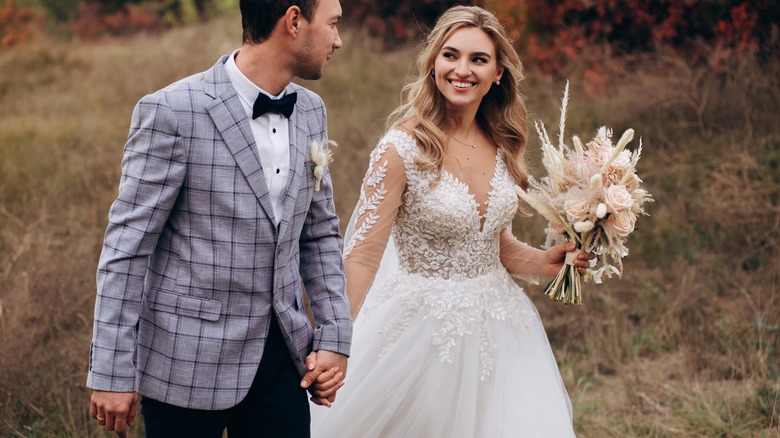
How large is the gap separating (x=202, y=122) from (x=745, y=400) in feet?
11.8

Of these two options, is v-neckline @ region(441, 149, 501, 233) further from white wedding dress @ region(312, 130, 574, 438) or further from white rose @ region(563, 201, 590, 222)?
white rose @ region(563, 201, 590, 222)

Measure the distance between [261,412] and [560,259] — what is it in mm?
1574

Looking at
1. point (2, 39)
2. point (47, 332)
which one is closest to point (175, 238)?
point (47, 332)

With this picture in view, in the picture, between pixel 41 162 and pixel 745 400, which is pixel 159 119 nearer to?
pixel 745 400

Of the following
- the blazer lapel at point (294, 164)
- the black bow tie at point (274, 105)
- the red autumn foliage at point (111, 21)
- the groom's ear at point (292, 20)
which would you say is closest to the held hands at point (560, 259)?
the blazer lapel at point (294, 164)

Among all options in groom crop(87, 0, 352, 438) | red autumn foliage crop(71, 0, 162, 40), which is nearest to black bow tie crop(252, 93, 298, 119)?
groom crop(87, 0, 352, 438)

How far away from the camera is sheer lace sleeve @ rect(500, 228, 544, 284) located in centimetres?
391

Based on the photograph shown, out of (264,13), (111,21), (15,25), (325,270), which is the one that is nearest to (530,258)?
(325,270)

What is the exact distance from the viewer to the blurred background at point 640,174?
5105mm

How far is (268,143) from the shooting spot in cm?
279

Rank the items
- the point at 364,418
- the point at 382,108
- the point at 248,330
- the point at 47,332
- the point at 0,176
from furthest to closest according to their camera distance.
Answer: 1. the point at 382,108
2. the point at 0,176
3. the point at 47,332
4. the point at 364,418
5. the point at 248,330

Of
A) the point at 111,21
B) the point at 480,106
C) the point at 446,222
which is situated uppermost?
the point at 111,21

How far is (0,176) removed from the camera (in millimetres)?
8453

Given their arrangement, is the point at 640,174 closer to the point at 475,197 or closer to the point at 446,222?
the point at 475,197
